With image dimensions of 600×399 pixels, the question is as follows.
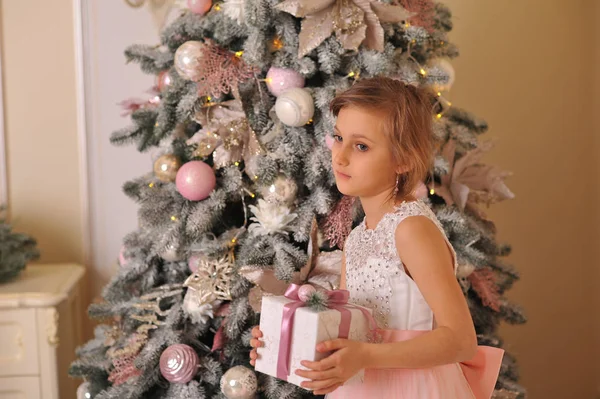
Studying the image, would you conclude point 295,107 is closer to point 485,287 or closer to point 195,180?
point 195,180

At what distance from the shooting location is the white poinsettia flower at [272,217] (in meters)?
1.52

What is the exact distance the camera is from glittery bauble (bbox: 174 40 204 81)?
1.55 metres

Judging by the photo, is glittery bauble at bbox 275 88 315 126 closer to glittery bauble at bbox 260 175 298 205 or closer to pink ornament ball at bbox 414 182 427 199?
glittery bauble at bbox 260 175 298 205

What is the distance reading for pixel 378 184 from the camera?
1057 mm

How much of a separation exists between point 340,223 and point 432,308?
0.57 metres

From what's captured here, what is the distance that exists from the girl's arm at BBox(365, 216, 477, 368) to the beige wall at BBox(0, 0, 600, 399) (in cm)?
166

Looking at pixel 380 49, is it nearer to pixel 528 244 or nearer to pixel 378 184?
pixel 378 184

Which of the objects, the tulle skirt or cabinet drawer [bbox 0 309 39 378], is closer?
the tulle skirt

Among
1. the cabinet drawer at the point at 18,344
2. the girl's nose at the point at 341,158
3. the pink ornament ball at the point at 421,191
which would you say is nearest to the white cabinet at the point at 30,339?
the cabinet drawer at the point at 18,344

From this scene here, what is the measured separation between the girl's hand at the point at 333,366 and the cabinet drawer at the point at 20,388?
1402 mm

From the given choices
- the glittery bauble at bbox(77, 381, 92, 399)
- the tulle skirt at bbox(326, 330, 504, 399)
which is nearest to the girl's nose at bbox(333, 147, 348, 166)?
the tulle skirt at bbox(326, 330, 504, 399)

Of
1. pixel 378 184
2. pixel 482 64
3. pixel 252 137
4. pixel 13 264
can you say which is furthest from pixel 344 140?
pixel 482 64

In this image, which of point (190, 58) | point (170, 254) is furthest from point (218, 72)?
point (170, 254)

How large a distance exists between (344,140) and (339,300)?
10.7 inches
